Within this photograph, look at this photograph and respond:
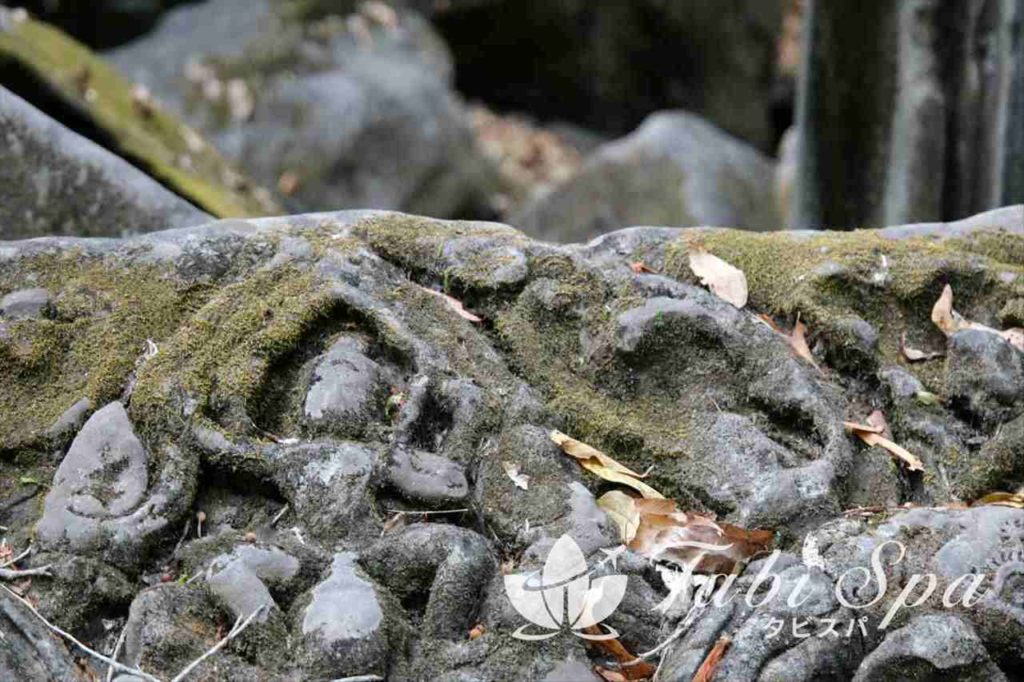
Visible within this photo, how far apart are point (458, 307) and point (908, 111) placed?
2.77 meters

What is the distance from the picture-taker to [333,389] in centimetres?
242

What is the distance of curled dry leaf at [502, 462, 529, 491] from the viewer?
7.69 feet

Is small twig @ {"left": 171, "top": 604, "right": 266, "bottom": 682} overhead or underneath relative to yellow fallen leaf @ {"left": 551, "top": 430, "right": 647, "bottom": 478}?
underneath

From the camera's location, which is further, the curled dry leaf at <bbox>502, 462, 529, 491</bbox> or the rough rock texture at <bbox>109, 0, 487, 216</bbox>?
the rough rock texture at <bbox>109, 0, 487, 216</bbox>

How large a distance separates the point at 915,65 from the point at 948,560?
305cm

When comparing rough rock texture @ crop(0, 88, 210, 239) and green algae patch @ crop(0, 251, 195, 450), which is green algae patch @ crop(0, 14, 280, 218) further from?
green algae patch @ crop(0, 251, 195, 450)

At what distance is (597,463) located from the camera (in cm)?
243

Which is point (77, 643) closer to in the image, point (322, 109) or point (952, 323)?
point (952, 323)

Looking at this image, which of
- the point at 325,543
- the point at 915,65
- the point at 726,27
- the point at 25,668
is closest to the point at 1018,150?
the point at 915,65

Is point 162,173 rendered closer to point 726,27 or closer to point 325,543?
point 325,543

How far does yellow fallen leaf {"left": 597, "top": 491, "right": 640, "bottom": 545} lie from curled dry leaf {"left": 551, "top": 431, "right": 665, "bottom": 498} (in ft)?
0.11

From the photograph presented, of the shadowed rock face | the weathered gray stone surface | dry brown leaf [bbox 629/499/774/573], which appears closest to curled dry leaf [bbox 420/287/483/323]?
the shadowed rock face

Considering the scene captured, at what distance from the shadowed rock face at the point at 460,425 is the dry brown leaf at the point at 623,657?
0.03 m

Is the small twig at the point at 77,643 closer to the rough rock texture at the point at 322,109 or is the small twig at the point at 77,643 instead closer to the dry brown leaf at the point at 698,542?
the dry brown leaf at the point at 698,542
